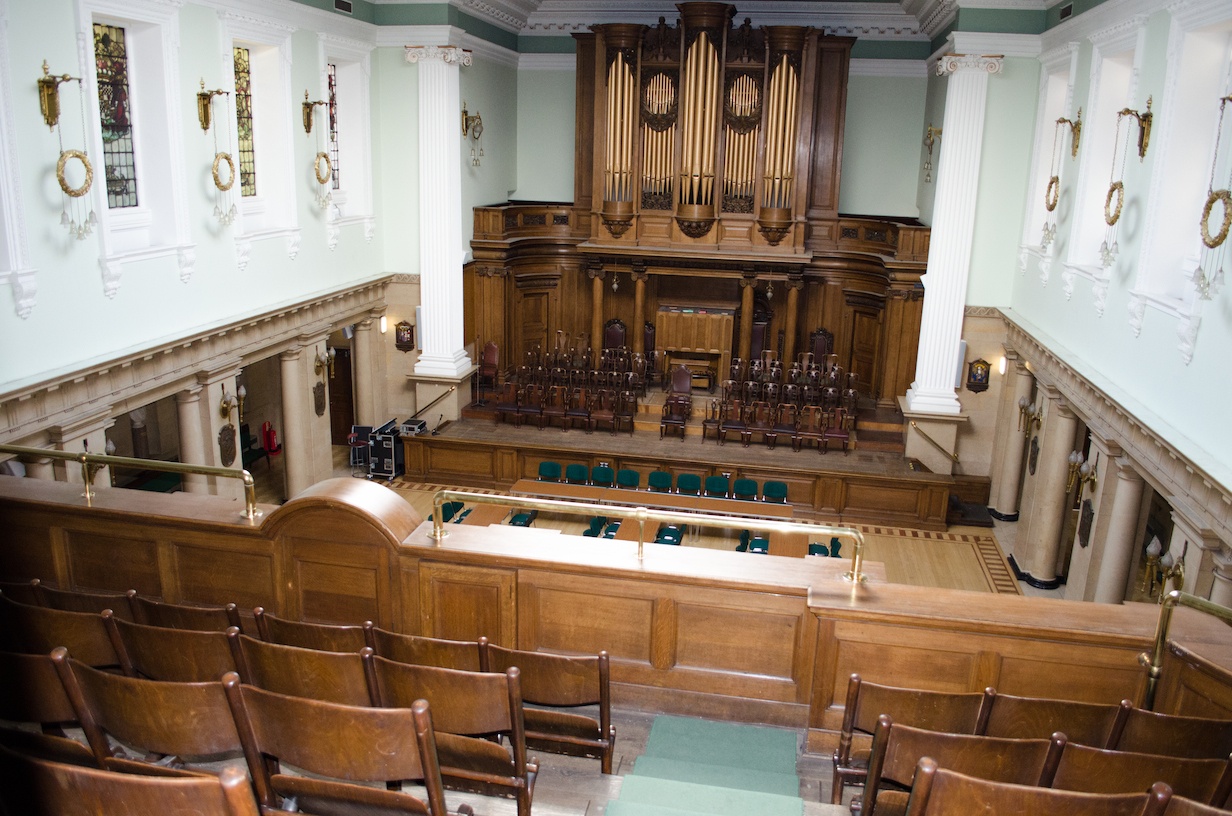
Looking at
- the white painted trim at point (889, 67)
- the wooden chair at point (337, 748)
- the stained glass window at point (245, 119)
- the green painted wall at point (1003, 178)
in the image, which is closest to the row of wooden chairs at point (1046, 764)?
the wooden chair at point (337, 748)

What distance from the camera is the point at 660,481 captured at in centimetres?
1518

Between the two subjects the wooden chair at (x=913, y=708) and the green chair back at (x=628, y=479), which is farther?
the green chair back at (x=628, y=479)

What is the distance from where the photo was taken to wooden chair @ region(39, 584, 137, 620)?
17.8 feet

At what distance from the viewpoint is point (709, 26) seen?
57.5 feet

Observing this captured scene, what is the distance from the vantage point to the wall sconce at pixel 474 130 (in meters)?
17.5

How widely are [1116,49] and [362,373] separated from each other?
13.2m

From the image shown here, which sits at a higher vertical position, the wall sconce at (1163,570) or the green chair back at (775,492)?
the wall sconce at (1163,570)

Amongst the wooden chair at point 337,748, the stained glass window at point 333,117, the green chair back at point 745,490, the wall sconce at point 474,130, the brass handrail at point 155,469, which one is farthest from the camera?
the wall sconce at point 474,130

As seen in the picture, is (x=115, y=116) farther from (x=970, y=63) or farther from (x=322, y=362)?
(x=970, y=63)

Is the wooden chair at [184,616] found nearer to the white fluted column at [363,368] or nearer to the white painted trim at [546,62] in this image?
the white fluted column at [363,368]

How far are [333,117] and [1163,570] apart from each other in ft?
46.7

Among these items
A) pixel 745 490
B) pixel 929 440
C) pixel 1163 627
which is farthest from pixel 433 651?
pixel 929 440

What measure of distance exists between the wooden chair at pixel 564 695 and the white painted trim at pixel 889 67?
1711 centimetres

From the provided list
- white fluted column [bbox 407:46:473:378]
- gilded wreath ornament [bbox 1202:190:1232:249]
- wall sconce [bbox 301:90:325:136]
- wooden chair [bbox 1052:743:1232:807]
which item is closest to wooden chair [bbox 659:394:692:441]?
white fluted column [bbox 407:46:473:378]
